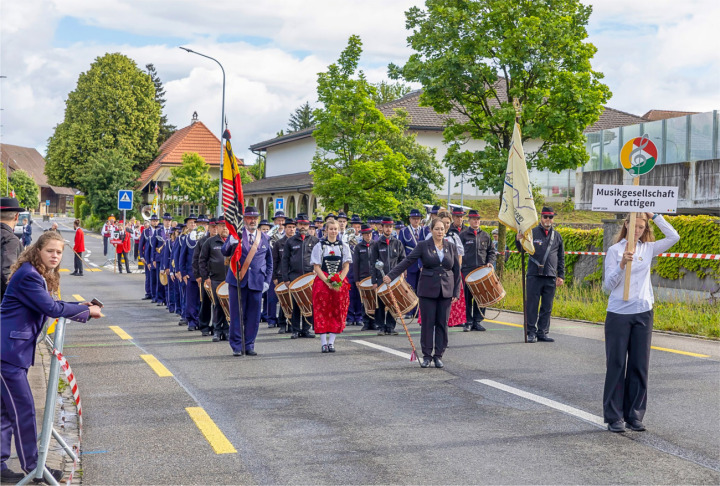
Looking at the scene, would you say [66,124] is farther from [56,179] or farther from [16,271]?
[16,271]

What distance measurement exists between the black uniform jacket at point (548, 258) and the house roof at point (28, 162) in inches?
6106

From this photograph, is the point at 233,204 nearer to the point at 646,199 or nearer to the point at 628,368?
the point at 646,199

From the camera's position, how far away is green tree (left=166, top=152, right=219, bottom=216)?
53.3 metres

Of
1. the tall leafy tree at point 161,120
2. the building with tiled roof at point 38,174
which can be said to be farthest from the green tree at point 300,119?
the building with tiled roof at point 38,174

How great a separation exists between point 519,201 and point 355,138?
16.2 metres

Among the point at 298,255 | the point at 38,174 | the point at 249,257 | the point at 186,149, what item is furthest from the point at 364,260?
the point at 38,174

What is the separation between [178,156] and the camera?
73812 millimetres

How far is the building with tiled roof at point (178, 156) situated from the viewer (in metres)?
72.4

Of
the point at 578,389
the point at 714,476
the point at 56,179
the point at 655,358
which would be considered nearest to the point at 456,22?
the point at 655,358

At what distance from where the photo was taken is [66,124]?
76188 millimetres

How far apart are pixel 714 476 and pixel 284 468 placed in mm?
3043

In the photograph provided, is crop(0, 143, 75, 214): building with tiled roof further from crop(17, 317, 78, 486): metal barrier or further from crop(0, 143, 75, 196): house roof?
crop(17, 317, 78, 486): metal barrier

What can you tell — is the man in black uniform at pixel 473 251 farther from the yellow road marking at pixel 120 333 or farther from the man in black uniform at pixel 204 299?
the yellow road marking at pixel 120 333

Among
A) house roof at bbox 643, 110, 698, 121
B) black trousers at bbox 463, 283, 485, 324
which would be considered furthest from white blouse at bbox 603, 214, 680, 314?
house roof at bbox 643, 110, 698, 121
